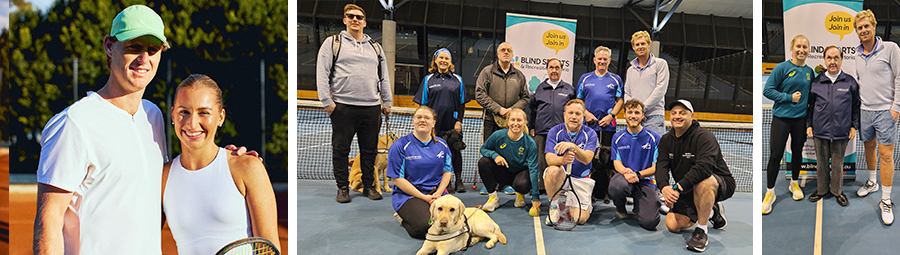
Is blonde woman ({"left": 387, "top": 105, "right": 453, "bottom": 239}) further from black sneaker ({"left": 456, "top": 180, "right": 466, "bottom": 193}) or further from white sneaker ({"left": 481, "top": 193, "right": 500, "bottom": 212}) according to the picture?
black sneaker ({"left": 456, "top": 180, "right": 466, "bottom": 193})

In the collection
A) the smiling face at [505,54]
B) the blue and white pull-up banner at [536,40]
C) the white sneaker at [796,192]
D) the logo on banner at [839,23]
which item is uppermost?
the blue and white pull-up banner at [536,40]

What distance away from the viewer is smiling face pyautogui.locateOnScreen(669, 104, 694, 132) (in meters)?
3.00

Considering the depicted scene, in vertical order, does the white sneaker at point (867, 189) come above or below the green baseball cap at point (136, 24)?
below

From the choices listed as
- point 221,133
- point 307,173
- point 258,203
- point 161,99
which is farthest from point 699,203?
point 307,173

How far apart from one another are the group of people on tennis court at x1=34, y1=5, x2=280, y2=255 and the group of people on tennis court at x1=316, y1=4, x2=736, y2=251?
117 cm

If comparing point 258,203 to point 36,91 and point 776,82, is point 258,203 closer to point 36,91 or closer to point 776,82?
point 36,91

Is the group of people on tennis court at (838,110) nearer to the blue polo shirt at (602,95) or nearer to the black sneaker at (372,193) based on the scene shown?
the blue polo shirt at (602,95)

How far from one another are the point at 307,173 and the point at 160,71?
2.96 meters

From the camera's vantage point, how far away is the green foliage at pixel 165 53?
6.43ft

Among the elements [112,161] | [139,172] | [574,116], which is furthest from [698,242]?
[112,161]

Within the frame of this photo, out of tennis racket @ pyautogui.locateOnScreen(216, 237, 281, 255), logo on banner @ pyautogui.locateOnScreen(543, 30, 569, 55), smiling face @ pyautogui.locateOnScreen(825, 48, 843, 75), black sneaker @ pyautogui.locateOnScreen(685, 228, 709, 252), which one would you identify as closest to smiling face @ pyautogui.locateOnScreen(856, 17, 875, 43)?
smiling face @ pyautogui.locateOnScreen(825, 48, 843, 75)

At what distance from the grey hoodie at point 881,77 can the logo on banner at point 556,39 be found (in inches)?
130

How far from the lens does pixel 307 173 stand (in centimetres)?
485

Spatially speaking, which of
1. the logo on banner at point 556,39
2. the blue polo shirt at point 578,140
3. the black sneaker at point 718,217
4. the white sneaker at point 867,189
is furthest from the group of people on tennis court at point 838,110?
the logo on banner at point 556,39
